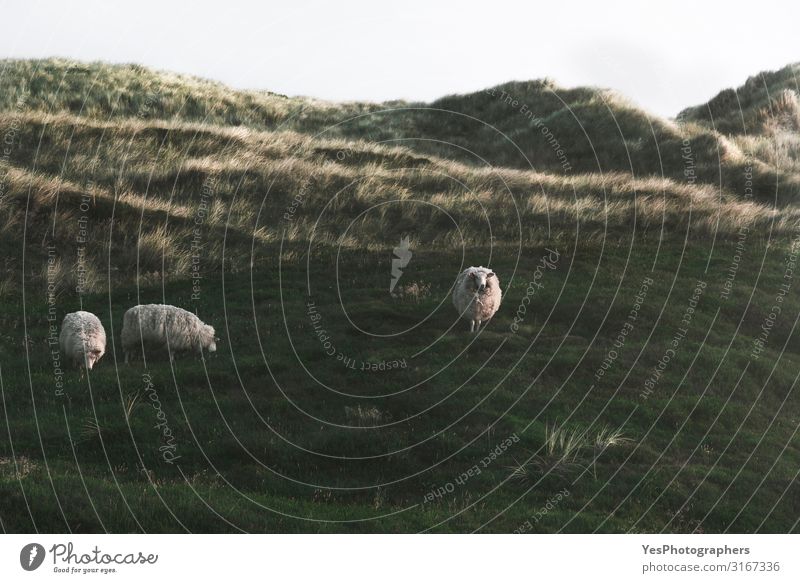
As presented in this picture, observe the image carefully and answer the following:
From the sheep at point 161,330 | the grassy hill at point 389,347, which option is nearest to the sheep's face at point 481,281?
the grassy hill at point 389,347

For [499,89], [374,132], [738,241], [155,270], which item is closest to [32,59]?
[374,132]

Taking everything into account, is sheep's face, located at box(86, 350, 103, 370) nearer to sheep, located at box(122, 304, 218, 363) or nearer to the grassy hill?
the grassy hill

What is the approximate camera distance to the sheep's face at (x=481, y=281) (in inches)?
712

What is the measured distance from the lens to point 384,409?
593 inches

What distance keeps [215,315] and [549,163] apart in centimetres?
2983

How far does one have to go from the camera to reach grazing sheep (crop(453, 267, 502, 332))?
18297 millimetres

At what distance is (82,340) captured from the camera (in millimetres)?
17141

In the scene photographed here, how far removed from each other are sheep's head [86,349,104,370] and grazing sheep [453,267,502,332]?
7806 millimetres

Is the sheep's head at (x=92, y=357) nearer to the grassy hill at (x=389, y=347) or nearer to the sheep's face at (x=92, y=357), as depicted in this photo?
the sheep's face at (x=92, y=357)
